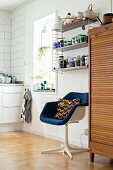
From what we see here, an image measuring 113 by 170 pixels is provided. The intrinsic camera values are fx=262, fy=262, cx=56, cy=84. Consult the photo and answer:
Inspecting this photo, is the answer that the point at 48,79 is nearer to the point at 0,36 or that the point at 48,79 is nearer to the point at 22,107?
the point at 22,107

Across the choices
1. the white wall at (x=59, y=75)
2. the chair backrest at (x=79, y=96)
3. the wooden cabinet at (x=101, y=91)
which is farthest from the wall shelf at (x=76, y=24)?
the chair backrest at (x=79, y=96)

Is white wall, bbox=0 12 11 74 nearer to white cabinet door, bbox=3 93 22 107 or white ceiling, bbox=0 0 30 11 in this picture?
white ceiling, bbox=0 0 30 11

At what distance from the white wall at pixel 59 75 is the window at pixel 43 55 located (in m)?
0.12

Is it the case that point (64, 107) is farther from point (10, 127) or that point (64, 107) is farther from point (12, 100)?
point (10, 127)

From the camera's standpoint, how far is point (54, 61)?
4812mm

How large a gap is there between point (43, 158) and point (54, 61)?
200 centimetres

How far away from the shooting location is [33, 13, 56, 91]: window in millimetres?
5105

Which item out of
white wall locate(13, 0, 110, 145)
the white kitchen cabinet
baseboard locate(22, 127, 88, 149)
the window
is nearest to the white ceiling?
white wall locate(13, 0, 110, 145)

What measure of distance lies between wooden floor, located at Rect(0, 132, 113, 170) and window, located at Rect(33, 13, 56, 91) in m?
1.23

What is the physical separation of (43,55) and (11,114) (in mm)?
1396

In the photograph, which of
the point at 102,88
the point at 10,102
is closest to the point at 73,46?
the point at 102,88

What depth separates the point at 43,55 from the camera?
5285 millimetres

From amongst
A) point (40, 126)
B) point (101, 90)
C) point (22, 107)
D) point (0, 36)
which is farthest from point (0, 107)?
point (101, 90)

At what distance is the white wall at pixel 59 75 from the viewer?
405cm
